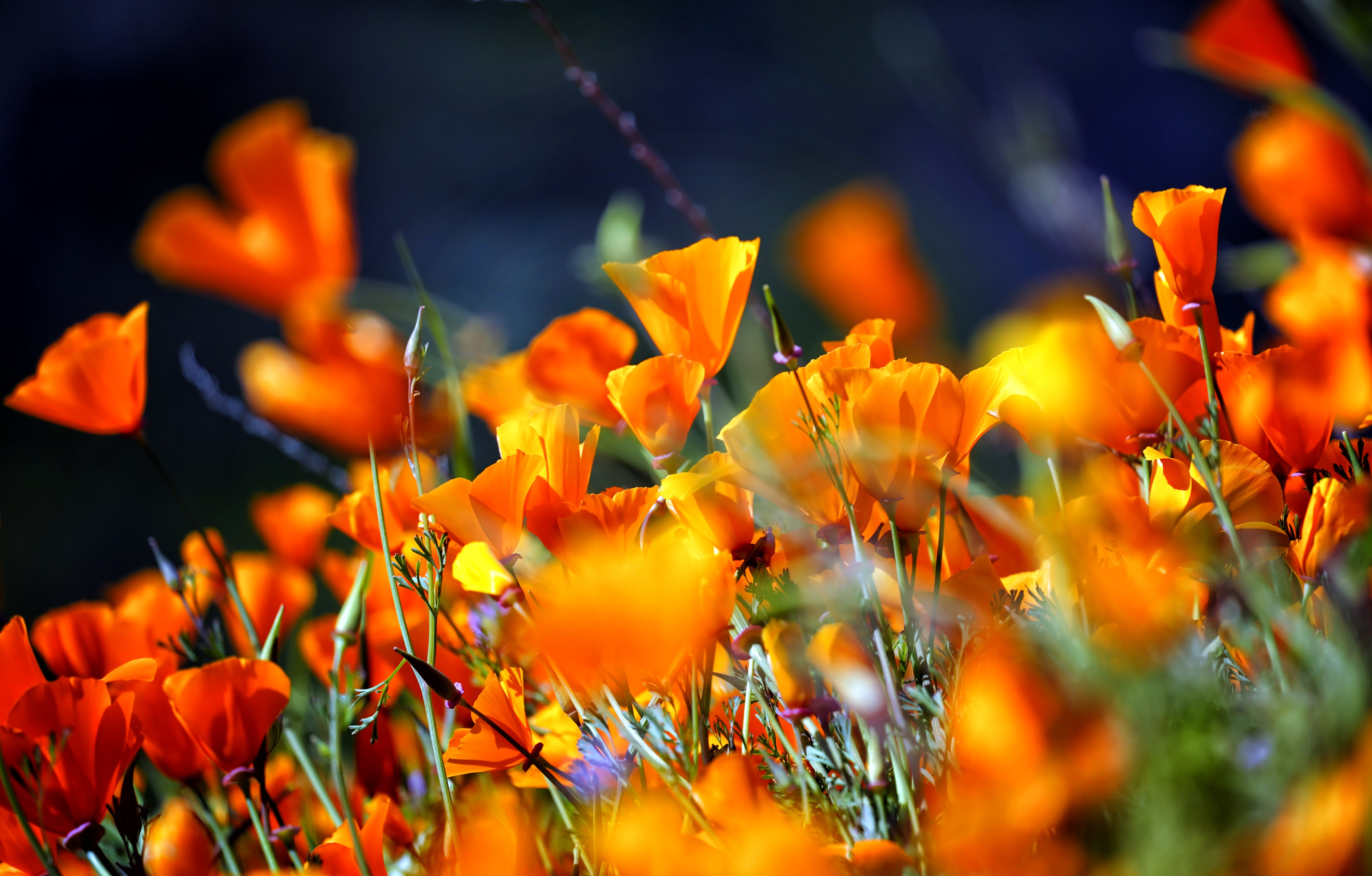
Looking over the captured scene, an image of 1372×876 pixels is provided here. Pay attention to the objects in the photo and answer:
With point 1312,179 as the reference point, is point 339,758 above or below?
below

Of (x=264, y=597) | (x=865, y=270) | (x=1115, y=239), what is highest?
(x=1115, y=239)

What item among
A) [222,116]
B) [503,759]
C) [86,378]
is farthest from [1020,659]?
[222,116]

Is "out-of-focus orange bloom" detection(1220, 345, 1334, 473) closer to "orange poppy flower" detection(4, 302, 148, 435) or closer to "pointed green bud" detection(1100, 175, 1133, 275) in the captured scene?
"pointed green bud" detection(1100, 175, 1133, 275)

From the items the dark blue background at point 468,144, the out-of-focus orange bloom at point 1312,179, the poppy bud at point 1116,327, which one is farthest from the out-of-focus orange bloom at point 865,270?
the dark blue background at point 468,144

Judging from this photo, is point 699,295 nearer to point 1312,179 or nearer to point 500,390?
point 500,390

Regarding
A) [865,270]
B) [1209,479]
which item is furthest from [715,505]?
[865,270]

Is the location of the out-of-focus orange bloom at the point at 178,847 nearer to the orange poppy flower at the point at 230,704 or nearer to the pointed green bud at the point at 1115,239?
the orange poppy flower at the point at 230,704

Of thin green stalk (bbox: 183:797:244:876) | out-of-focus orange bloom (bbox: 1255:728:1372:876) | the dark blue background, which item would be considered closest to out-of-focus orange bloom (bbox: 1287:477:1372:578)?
out-of-focus orange bloom (bbox: 1255:728:1372:876)
